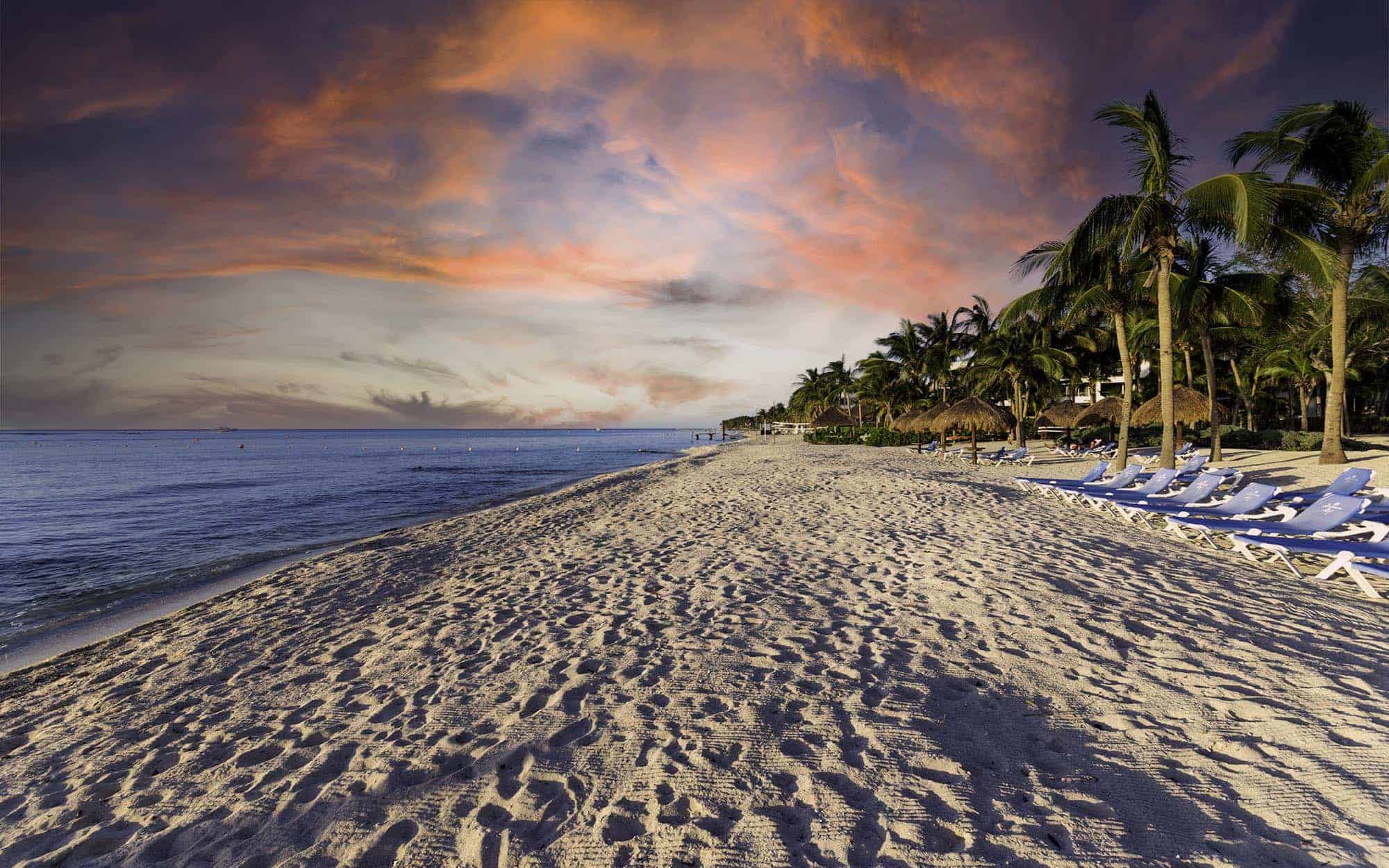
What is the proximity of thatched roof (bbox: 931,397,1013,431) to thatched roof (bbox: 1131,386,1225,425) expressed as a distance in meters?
4.42

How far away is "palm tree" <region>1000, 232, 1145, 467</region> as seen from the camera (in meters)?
13.8

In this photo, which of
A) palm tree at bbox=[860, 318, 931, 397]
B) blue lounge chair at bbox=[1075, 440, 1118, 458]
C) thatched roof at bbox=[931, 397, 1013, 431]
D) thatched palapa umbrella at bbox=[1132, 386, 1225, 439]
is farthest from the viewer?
palm tree at bbox=[860, 318, 931, 397]

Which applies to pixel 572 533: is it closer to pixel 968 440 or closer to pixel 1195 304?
pixel 1195 304

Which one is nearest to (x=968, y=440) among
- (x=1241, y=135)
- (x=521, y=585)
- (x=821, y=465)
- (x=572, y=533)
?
(x=821, y=465)

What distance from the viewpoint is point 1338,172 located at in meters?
12.5

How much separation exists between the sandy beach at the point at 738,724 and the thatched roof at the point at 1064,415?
73.5ft

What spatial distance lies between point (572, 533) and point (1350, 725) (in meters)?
9.02

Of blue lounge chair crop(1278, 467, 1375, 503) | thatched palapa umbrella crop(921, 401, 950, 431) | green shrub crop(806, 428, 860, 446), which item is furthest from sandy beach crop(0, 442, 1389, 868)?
green shrub crop(806, 428, 860, 446)

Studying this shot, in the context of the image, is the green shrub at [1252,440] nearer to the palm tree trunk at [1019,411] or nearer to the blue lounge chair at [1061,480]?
the palm tree trunk at [1019,411]

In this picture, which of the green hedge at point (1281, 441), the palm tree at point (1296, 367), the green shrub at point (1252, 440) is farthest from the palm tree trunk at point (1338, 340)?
the palm tree at point (1296, 367)

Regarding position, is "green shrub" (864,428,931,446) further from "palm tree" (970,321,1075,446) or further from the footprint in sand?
the footprint in sand

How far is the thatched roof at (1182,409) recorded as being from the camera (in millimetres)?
17984

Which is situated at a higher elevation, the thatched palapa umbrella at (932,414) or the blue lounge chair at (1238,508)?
the thatched palapa umbrella at (932,414)

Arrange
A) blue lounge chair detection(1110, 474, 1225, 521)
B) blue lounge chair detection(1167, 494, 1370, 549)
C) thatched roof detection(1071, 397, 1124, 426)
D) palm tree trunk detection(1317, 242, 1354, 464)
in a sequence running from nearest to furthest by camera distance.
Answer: blue lounge chair detection(1167, 494, 1370, 549) < blue lounge chair detection(1110, 474, 1225, 521) < palm tree trunk detection(1317, 242, 1354, 464) < thatched roof detection(1071, 397, 1124, 426)
